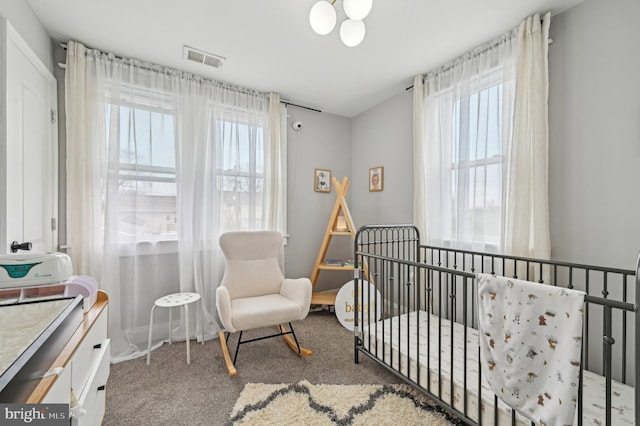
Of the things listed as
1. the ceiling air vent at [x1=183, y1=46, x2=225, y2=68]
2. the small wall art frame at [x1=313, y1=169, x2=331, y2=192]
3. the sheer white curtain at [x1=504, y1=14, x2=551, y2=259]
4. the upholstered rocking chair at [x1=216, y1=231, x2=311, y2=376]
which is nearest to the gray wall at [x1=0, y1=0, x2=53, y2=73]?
the ceiling air vent at [x1=183, y1=46, x2=225, y2=68]

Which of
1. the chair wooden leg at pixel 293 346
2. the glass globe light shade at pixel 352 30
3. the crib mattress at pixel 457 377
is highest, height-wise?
the glass globe light shade at pixel 352 30

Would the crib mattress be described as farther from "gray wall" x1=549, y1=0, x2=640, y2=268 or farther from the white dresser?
the white dresser

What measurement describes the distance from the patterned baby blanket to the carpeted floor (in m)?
0.94

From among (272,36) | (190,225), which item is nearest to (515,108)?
(272,36)

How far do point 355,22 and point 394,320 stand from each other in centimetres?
215

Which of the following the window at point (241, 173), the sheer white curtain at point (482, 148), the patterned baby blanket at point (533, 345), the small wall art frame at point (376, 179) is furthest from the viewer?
the small wall art frame at point (376, 179)

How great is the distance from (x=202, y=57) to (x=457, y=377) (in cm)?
295

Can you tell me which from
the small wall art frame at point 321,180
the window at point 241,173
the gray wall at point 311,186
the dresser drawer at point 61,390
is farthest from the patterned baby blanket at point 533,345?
the small wall art frame at point 321,180

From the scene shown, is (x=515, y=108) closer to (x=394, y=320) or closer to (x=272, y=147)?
(x=394, y=320)

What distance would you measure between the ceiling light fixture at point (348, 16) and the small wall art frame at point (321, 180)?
2050mm

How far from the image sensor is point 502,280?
3.81 ft

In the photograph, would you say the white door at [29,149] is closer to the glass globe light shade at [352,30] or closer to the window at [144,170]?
the window at [144,170]

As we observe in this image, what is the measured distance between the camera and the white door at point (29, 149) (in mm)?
1532

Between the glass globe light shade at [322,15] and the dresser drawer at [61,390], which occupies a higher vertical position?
the glass globe light shade at [322,15]
